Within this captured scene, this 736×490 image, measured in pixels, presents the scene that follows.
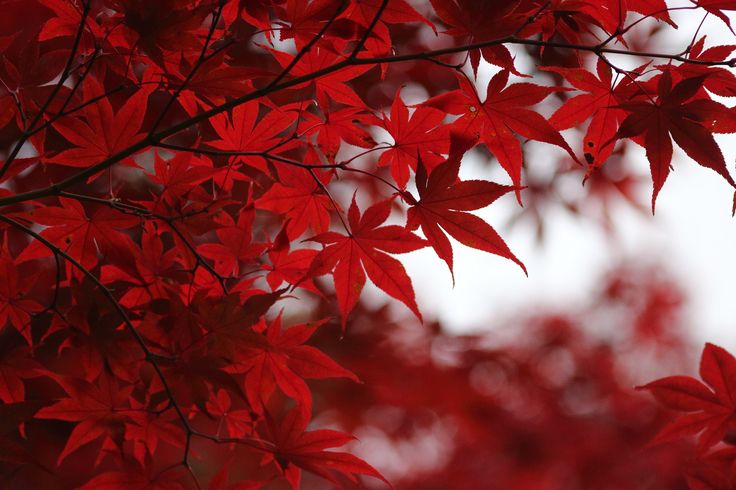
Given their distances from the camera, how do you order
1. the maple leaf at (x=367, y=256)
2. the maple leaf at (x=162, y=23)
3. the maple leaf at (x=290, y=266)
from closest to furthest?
the maple leaf at (x=162, y=23) < the maple leaf at (x=367, y=256) < the maple leaf at (x=290, y=266)

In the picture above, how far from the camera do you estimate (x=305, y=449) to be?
72cm

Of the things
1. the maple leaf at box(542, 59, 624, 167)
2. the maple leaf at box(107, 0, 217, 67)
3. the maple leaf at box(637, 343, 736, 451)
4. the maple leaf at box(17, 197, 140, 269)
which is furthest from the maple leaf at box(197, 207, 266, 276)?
the maple leaf at box(637, 343, 736, 451)

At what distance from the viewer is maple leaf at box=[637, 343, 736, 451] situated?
0.77 metres

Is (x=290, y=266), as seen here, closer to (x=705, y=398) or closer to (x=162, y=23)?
(x=162, y=23)

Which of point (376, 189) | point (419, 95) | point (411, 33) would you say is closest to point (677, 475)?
point (376, 189)

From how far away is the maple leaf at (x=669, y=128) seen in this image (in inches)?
23.0

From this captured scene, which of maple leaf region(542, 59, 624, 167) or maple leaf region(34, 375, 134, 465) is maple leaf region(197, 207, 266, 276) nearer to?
maple leaf region(34, 375, 134, 465)

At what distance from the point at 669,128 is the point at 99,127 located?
541 millimetres

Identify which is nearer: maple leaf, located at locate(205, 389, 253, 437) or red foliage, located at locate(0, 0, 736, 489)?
red foliage, located at locate(0, 0, 736, 489)

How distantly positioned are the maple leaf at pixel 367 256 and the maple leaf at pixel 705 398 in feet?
1.11

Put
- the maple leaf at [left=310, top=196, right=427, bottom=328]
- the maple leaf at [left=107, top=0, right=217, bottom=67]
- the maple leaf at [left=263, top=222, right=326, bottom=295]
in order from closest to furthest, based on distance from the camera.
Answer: the maple leaf at [left=107, top=0, right=217, bottom=67] → the maple leaf at [left=310, top=196, right=427, bottom=328] → the maple leaf at [left=263, top=222, right=326, bottom=295]

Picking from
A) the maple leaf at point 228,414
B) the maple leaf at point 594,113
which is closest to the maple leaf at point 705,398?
the maple leaf at point 594,113

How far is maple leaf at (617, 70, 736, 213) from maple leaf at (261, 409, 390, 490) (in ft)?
1.33

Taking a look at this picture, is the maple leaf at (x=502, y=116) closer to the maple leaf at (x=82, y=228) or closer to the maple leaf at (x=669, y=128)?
the maple leaf at (x=669, y=128)
